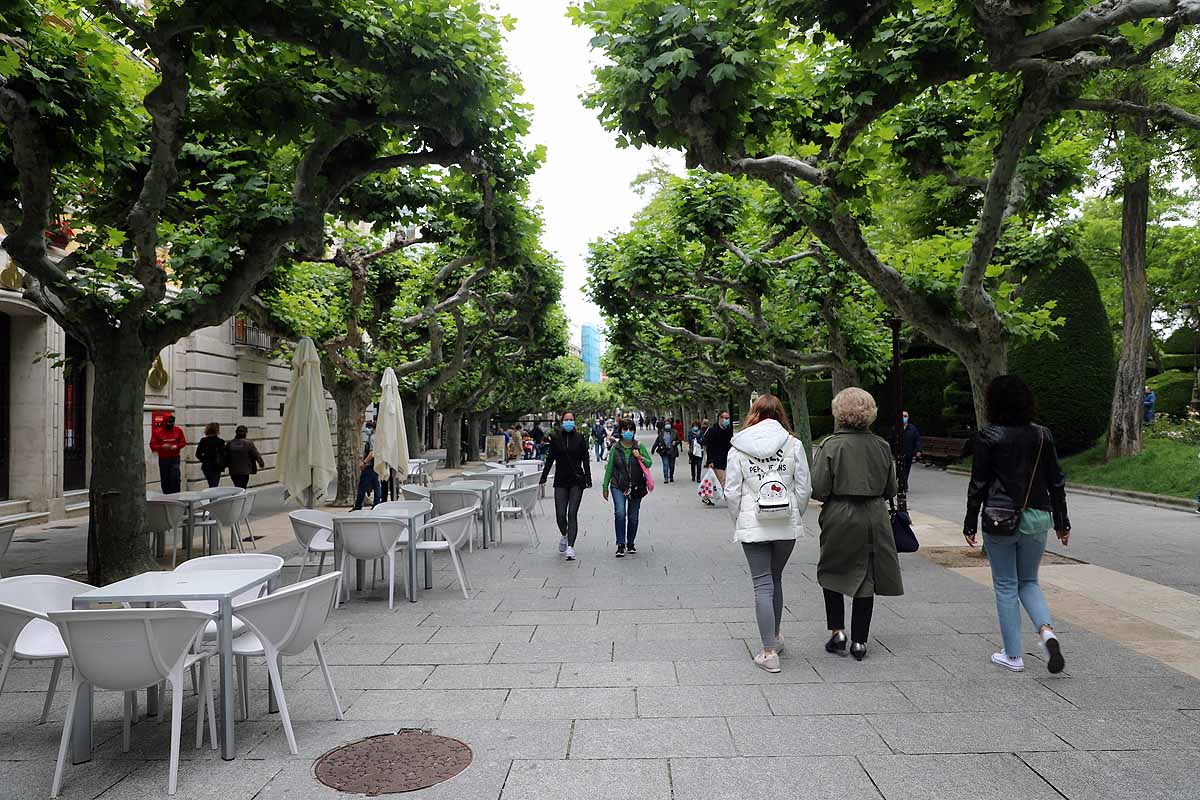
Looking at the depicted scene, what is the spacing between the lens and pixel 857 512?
5.28 meters

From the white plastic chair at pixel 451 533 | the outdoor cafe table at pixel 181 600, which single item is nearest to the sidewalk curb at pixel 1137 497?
the white plastic chair at pixel 451 533

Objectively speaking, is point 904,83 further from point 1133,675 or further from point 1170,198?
point 1170,198

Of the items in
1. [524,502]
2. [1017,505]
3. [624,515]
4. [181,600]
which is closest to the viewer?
[181,600]

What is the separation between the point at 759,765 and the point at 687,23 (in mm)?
6219

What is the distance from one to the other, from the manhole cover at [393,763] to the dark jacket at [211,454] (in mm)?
11599

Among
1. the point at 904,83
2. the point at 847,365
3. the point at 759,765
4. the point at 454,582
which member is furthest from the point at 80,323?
the point at 847,365

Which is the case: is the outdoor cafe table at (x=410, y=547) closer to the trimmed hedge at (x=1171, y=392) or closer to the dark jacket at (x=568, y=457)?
the dark jacket at (x=568, y=457)

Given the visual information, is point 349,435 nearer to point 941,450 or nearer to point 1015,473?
point 1015,473

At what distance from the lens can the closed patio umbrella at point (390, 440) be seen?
40.0ft

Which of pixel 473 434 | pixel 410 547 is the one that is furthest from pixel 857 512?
pixel 473 434

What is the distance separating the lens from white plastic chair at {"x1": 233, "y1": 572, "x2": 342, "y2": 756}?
399 centimetres

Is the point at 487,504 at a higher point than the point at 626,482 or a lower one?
lower

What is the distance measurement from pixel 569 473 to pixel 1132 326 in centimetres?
1566

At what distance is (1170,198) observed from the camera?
23.3 metres
